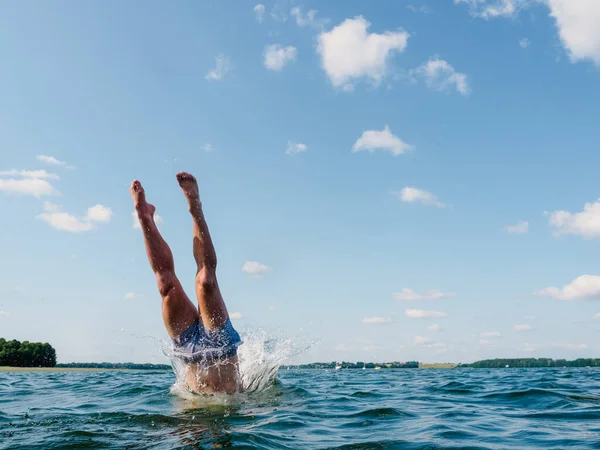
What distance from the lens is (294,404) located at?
28.9ft

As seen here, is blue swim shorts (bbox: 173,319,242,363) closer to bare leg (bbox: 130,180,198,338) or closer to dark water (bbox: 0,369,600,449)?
bare leg (bbox: 130,180,198,338)

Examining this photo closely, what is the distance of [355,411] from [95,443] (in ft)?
14.8

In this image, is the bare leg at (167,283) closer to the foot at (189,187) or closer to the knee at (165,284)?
the knee at (165,284)

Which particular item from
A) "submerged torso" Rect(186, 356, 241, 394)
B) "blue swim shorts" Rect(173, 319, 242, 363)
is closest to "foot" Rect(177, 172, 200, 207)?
"blue swim shorts" Rect(173, 319, 242, 363)

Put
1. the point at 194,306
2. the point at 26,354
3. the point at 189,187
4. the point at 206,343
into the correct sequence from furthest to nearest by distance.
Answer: the point at 26,354 < the point at 189,187 < the point at 194,306 < the point at 206,343

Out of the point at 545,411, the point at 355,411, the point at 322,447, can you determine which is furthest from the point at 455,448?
the point at 545,411

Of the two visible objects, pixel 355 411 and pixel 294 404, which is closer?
pixel 355 411

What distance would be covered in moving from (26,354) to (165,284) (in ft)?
267

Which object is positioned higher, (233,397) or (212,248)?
(212,248)

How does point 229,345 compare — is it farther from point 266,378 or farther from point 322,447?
point 266,378

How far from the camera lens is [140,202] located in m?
7.38

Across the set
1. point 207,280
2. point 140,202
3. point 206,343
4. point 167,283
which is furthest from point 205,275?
point 140,202

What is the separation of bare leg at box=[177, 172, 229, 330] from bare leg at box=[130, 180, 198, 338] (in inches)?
9.2

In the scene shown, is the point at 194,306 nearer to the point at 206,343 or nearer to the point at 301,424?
the point at 206,343
